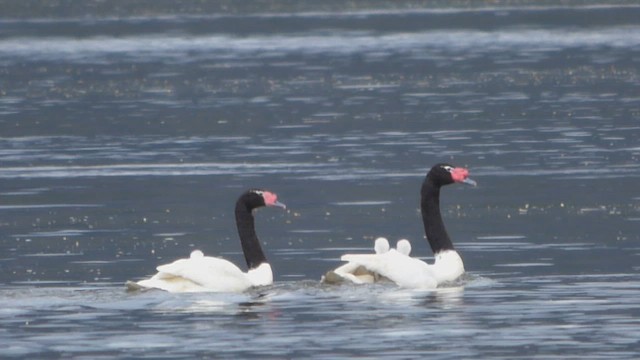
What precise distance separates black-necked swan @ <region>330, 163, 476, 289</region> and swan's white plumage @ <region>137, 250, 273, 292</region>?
1116 millimetres

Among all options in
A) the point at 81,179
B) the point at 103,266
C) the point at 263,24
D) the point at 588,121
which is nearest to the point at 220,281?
the point at 103,266

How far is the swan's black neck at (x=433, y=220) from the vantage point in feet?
76.6

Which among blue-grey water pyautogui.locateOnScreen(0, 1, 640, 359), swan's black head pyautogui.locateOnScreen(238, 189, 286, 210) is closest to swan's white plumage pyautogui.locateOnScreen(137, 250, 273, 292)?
blue-grey water pyautogui.locateOnScreen(0, 1, 640, 359)

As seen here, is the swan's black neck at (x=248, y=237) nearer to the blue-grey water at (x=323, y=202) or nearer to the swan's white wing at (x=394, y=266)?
the blue-grey water at (x=323, y=202)

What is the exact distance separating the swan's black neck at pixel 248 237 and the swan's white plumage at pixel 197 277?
89cm

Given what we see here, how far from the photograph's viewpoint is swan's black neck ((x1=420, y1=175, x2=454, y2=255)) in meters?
23.3

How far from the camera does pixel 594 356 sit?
17.2 metres

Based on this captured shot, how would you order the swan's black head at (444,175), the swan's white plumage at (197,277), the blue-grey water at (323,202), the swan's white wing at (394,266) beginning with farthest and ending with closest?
the swan's black head at (444,175) → the swan's white wing at (394,266) → the swan's white plumage at (197,277) → the blue-grey water at (323,202)

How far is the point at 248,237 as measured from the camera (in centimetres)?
2280

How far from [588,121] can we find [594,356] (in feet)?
96.3

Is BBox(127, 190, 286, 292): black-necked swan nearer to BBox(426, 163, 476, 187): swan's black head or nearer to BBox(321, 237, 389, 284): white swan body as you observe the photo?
BBox(321, 237, 389, 284): white swan body

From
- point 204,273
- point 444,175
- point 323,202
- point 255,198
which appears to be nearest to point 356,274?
point 255,198

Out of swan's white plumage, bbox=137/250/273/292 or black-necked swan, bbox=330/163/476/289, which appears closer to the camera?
swan's white plumage, bbox=137/250/273/292

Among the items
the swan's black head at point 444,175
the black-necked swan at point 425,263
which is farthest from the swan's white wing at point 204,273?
the swan's black head at point 444,175
